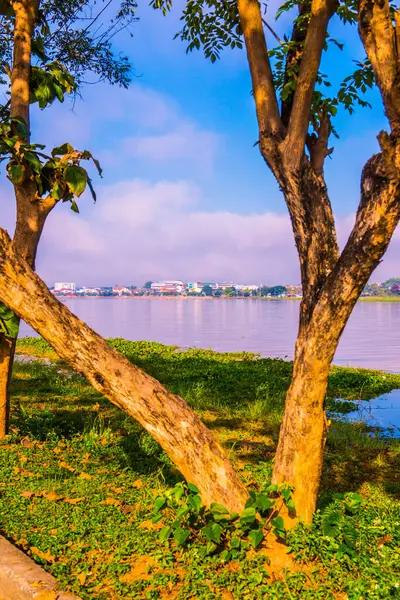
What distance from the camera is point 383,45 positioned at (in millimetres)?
3559

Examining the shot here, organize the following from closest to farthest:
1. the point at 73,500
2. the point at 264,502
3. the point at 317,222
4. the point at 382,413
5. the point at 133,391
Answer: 1. the point at 264,502
2. the point at 133,391
3. the point at 317,222
4. the point at 73,500
5. the point at 382,413

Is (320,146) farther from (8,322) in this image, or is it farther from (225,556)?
(8,322)

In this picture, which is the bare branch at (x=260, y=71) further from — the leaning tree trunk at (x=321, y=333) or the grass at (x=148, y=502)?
the grass at (x=148, y=502)

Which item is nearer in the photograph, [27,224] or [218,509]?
[218,509]

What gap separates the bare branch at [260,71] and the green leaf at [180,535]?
2.85 metres

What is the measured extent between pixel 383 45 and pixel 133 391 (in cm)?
266

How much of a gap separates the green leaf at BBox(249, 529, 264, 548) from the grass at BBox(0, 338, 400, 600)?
121mm

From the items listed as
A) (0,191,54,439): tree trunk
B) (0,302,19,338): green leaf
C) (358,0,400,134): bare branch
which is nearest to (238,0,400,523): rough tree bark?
(358,0,400,134): bare branch

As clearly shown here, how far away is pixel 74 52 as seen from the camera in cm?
1150

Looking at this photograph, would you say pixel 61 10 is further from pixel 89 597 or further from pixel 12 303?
pixel 89 597

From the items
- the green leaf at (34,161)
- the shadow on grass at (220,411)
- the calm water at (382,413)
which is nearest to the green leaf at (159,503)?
the shadow on grass at (220,411)

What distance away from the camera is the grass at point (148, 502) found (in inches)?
134

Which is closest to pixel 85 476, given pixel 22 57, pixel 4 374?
pixel 4 374

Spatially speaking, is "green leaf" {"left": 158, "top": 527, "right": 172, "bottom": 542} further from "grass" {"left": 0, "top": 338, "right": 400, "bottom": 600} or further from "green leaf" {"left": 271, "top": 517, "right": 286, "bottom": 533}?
"green leaf" {"left": 271, "top": 517, "right": 286, "bottom": 533}
